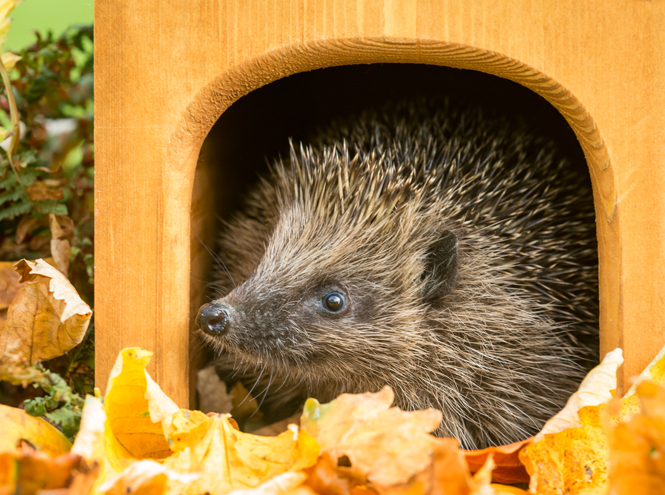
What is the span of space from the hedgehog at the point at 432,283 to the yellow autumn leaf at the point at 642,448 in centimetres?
84

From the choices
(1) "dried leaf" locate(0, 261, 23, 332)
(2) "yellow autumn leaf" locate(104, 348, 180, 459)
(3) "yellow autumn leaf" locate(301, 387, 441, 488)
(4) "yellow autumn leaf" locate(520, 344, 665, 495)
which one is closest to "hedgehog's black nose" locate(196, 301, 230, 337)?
(2) "yellow autumn leaf" locate(104, 348, 180, 459)

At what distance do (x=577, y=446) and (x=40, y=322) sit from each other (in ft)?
5.06

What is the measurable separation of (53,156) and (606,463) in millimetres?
2654

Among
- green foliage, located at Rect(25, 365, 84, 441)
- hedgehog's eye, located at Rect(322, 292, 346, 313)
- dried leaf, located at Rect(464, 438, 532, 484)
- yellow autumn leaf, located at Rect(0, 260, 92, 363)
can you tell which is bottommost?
dried leaf, located at Rect(464, 438, 532, 484)

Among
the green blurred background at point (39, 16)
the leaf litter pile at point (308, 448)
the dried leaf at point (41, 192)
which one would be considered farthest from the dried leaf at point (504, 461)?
the green blurred background at point (39, 16)

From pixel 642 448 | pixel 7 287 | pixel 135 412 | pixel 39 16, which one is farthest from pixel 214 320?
pixel 39 16

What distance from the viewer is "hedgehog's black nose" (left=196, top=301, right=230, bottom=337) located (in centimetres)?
168

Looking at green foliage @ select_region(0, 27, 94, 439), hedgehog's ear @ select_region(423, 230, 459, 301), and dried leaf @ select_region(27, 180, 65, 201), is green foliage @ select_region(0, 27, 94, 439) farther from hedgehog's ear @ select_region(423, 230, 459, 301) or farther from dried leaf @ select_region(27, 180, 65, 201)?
hedgehog's ear @ select_region(423, 230, 459, 301)

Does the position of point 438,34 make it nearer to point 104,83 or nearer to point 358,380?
point 104,83

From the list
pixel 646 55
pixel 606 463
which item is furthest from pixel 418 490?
pixel 646 55

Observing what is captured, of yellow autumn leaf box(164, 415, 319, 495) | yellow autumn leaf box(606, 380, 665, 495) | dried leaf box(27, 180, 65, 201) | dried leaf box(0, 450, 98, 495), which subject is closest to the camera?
dried leaf box(0, 450, 98, 495)

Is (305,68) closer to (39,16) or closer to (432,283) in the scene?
(432,283)

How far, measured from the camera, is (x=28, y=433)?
135 cm

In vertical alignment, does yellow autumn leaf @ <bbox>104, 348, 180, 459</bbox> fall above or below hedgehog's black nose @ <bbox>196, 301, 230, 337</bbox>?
below
